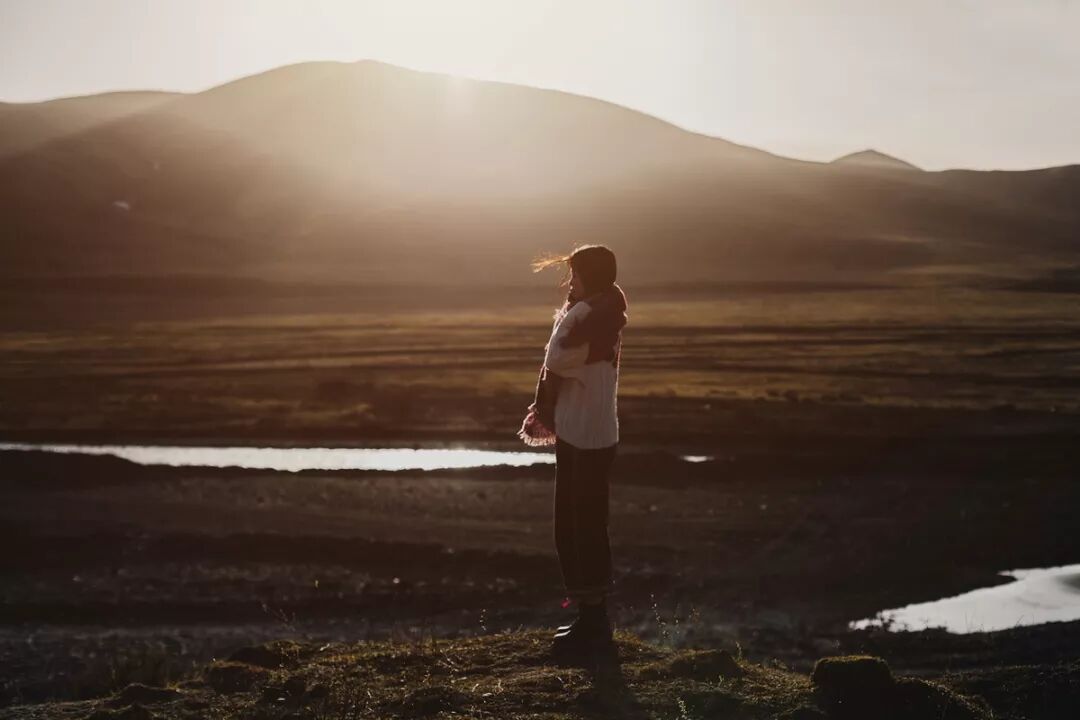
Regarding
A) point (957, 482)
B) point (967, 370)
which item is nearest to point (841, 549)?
point (957, 482)

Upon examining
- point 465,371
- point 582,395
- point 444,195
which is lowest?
point 465,371

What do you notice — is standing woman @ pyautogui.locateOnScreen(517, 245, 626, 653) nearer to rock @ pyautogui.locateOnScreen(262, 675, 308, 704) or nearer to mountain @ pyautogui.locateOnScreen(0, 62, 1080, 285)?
rock @ pyautogui.locateOnScreen(262, 675, 308, 704)

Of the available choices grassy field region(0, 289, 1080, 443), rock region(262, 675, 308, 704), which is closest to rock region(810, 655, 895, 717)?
rock region(262, 675, 308, 704)

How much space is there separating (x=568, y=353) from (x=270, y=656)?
262 centimetres

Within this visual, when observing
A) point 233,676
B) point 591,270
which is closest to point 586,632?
point 233,676

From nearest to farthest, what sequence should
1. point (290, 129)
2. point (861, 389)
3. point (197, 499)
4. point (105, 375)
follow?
point (197, 499) → point (861, 389) → point (105, 375) → point (290, 129)

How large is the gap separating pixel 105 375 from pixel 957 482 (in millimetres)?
26913

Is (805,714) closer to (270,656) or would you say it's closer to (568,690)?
(568,690)

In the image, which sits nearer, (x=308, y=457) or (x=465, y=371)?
(x=308, y=457)

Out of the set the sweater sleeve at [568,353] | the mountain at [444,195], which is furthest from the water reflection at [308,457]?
the mountain at [444,195]

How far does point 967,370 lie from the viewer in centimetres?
3503

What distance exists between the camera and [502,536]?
49.4ft

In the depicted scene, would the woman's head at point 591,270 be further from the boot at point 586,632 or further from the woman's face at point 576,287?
the boot at point 586,632

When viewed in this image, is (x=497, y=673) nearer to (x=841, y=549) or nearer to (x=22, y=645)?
(x=22, y=645)
